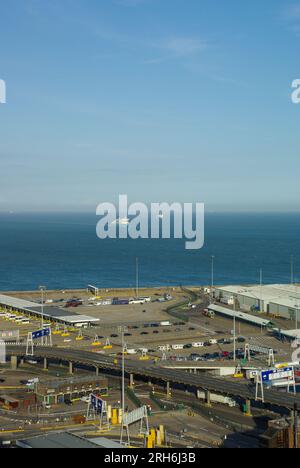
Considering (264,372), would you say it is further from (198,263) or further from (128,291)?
(198,263)

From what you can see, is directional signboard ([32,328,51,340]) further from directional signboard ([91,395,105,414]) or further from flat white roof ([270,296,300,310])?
flat white roof ([270,296,300,310])

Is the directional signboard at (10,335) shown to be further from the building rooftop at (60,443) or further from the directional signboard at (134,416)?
the building rooftop at (60,443)

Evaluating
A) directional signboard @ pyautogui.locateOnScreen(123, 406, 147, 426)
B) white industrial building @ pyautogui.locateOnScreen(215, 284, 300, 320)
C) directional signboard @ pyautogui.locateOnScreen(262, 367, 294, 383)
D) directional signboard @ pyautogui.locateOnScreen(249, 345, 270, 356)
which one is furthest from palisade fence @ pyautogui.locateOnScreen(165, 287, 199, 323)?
directional signboard @ pyautogui.locateOnScreen(123, 406, 147, 426)

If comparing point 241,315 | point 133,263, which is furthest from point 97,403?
point 133,263

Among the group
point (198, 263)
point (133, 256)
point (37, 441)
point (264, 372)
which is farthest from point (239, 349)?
point (133, 256)

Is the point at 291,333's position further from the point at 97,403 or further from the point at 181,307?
the point at 97,403

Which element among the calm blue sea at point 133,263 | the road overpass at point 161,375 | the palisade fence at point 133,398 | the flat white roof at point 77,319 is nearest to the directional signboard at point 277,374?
the road overpass at point 161,375
